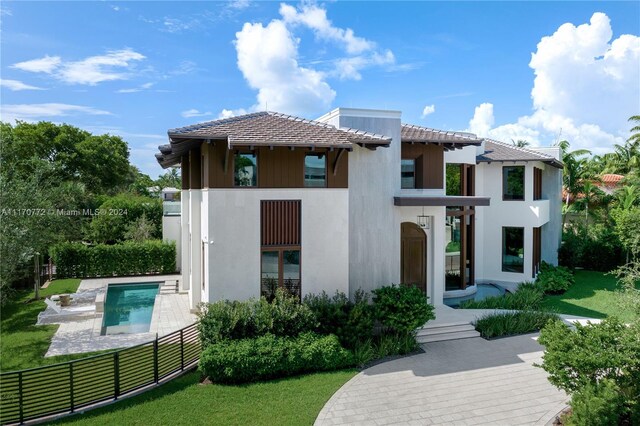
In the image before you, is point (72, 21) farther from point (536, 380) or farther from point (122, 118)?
point (536, 380)

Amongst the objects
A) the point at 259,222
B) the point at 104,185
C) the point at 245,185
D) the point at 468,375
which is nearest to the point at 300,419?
the point at 468,375

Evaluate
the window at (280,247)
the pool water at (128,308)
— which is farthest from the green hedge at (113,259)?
the window at (280,247)

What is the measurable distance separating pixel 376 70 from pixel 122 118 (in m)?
12.4

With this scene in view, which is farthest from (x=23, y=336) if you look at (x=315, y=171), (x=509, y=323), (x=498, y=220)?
(x=498, y=220)

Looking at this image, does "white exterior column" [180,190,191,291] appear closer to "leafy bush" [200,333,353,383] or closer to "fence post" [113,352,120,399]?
A: "leafy bush" [200,333,353,383]

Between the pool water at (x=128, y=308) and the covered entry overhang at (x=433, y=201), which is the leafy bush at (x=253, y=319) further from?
the covered entry overhang at (x=433, y=201)

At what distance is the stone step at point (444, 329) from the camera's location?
15.1 m

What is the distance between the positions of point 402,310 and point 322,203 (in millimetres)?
4343

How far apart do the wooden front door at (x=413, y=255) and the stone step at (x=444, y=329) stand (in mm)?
2442

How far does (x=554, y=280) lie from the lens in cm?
2322

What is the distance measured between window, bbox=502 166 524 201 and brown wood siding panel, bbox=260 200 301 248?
14.4 metres

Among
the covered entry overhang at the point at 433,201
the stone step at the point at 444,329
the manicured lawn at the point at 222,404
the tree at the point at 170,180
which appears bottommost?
the manicured lawn at the point at 222,404

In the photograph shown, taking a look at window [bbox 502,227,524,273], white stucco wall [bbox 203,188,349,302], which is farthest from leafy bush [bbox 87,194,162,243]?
window [bbox 502,227,524,273]

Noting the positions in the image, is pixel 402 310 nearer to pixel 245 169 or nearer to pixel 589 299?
pixel 245 169
